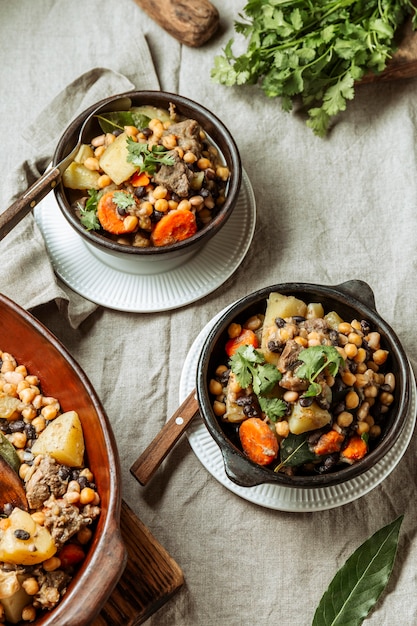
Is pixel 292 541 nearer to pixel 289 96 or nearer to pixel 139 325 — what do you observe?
pixel 139 325

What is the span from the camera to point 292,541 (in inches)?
150

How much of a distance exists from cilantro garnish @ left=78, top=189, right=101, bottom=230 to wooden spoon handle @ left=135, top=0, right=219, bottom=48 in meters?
1.36

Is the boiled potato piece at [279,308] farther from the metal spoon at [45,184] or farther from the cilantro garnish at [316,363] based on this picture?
the metal spoon at [45,184]

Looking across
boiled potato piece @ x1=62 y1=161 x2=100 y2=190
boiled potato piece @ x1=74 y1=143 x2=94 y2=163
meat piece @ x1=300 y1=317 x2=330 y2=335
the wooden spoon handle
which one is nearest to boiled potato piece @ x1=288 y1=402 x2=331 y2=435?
meat piece @ x1=300 y1=317 x2=330 y2=335

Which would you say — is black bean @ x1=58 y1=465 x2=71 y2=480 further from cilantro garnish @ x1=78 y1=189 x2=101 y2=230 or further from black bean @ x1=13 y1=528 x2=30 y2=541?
cilantro garnish @ x1=78 y1=189 x2=101 y2=230

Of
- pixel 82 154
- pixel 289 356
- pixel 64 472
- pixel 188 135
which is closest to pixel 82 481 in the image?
pixel 64 472

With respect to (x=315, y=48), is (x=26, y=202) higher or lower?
higher

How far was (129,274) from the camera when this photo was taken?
4090 mm

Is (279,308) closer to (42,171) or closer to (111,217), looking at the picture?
(111,217)

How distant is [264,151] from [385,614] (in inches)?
102

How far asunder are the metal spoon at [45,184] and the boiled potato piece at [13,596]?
1575mm

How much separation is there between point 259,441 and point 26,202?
159 cm

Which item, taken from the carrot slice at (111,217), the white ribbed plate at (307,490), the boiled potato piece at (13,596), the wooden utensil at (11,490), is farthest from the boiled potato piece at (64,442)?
the carrot slice at (111,217)

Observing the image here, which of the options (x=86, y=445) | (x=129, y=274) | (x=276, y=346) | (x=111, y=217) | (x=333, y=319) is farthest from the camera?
(x=129, y=274)
